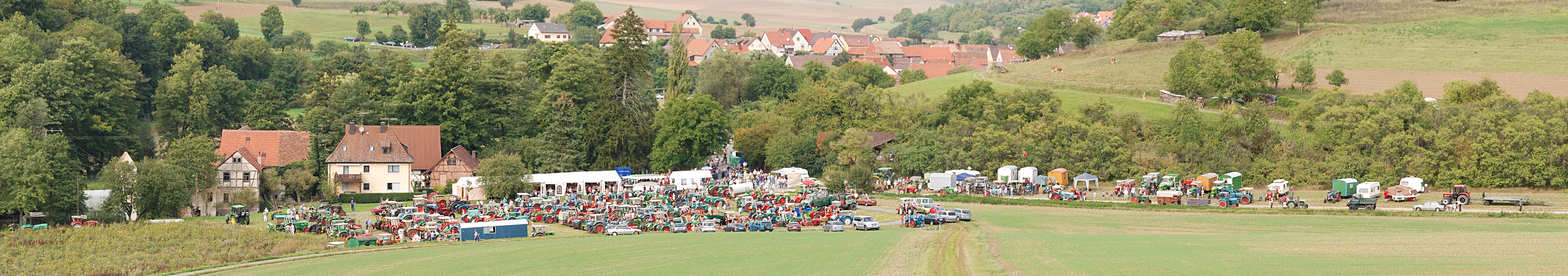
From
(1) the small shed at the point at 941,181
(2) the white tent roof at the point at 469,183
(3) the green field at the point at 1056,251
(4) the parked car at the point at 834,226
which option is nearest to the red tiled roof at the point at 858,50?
(1) the small shed at the point at 941,181

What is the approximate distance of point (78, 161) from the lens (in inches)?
2484

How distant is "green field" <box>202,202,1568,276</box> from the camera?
2619cm

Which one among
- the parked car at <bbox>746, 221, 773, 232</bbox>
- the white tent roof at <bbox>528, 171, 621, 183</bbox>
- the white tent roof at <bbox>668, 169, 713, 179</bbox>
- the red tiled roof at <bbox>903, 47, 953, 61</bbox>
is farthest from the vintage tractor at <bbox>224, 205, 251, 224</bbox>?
the red tiled roof at <bbox>903, 47, 953, 61</bbox>

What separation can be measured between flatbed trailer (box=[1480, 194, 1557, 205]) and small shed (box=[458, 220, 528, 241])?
132 ft

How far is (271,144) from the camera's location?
66.8 meters

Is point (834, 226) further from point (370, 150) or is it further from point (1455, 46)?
point (1455, 46)

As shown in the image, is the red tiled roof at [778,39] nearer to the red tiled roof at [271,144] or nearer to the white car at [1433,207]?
the red tiled roof at [271,144]

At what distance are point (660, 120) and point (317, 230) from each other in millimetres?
29454

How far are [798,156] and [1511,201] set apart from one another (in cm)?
3934

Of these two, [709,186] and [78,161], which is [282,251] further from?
[78,161]

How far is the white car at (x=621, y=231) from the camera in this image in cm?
4316

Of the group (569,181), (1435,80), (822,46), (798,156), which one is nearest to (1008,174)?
(798,156)

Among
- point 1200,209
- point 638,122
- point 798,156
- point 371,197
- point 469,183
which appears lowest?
point 1200,209

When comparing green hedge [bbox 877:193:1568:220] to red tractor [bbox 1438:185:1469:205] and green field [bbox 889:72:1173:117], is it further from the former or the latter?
green field [bbox 889:72:1173:117]
